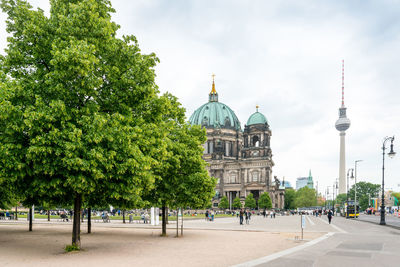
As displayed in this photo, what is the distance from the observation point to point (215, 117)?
152m


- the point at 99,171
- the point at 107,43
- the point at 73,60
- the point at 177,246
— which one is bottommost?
the point at 177,246

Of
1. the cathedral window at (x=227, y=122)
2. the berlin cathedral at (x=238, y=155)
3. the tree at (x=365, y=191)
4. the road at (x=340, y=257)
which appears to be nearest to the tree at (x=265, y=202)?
the berlin cathedral at (x=238, y=155)

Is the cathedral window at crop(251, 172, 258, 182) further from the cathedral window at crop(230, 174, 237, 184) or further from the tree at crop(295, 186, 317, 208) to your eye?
the tree at crop(295, 186, 317, 208)

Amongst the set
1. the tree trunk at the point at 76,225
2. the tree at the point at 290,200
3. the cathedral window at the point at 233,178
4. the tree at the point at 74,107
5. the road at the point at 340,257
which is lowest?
the tree at the point at 290,200

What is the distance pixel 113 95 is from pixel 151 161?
3858 millimetres

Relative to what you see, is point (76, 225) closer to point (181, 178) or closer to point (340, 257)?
point (181, 178)

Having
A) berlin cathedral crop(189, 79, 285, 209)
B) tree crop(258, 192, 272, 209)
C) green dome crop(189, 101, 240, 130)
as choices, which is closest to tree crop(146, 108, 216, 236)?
tree crop(258, 192, 272, 209)

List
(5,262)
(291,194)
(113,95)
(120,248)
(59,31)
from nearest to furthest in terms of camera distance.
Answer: (5,262)
(59,31)
(113,95)
(120,248)
(291,194)

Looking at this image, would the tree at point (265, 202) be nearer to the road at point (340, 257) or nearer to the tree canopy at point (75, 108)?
the road at point (340, 257)

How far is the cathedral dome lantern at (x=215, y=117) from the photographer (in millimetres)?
150875

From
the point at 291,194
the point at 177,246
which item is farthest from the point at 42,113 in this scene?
the point at 291,194

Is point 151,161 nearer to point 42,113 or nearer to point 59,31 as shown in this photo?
point 42,113

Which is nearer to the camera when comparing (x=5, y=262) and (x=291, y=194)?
(x=5, y=262)

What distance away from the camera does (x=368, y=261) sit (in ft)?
51.1
